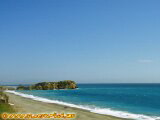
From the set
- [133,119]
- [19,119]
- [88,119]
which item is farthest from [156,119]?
[19,119]

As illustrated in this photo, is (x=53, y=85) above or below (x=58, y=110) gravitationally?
below

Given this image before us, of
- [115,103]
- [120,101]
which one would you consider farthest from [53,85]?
[115,103]

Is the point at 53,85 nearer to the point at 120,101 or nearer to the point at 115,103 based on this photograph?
the point at 120,101

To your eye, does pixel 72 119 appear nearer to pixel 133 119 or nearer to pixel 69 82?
pixel 133 119

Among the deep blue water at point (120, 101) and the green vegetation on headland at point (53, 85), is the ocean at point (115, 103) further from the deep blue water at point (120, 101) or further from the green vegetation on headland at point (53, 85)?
the green vegetation on headland at point (53, 85)

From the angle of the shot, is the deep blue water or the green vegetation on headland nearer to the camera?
the deep blue water

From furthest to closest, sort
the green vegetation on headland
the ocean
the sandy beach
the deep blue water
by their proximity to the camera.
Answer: the green vegetation on headland, the deep blue water, the ocean, the sandy beach

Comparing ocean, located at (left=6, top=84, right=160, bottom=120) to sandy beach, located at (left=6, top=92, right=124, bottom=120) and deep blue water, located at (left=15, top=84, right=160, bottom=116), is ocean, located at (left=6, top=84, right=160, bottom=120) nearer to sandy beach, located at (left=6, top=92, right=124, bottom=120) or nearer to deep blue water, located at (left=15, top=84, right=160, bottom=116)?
deep blue water, located at (left=15, top=84, right=160, bottom=116)

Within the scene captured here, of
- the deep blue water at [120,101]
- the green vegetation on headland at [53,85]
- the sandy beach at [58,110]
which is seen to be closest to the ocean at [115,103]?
the deep blue water at [120,101]

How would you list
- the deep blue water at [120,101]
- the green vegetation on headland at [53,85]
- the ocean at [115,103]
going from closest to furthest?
the ocean at [115,103] < the deep blue water at [120,101] < the green vegetation on headland at [53,85]

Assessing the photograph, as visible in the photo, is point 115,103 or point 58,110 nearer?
point 58,110

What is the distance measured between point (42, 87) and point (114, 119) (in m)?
128

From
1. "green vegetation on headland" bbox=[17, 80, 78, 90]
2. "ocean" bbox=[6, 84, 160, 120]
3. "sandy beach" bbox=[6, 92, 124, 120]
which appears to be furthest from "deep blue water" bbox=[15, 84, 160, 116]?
"green vegetation on headland" bbox=[17, 80, 78, 90]

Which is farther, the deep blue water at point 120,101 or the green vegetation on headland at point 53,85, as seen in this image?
the green vegetation on headland at point 53,85
